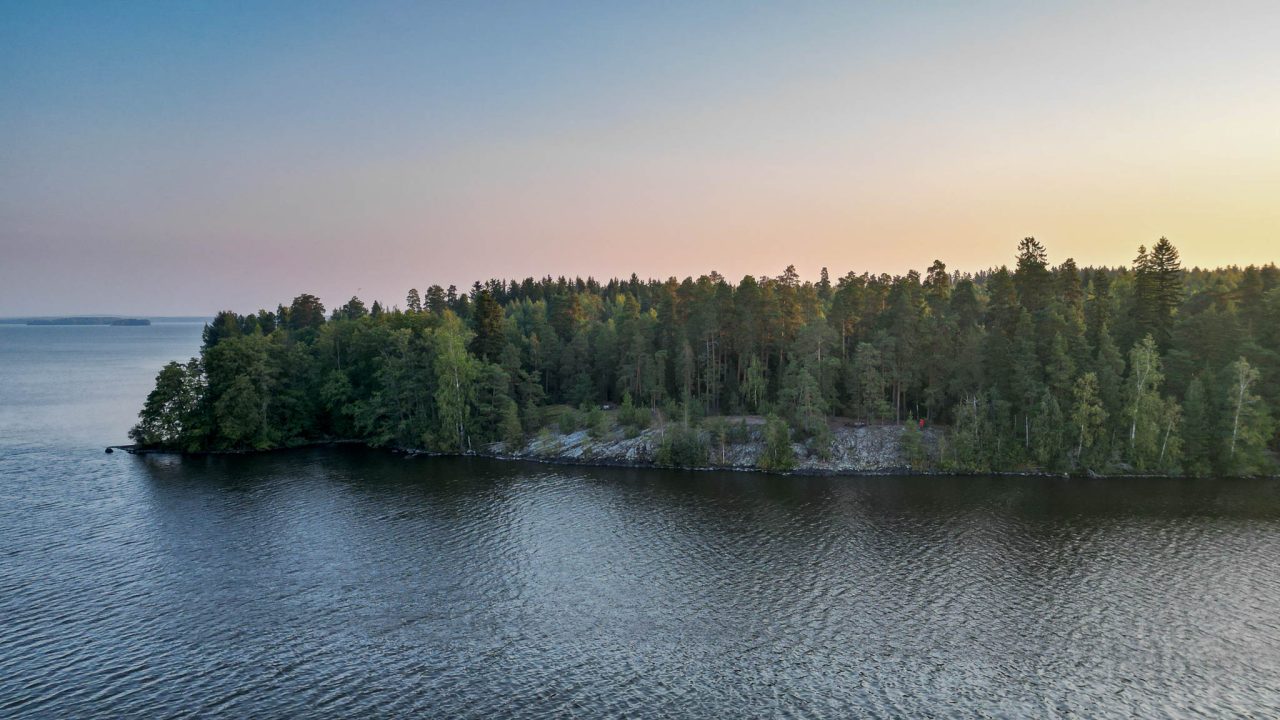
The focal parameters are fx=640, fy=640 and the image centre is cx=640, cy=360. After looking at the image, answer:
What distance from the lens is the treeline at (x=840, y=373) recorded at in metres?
83.9

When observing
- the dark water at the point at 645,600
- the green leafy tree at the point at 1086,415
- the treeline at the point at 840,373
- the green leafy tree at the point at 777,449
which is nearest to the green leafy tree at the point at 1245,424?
the treeline at the point at 840,373

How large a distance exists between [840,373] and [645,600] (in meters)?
64.8

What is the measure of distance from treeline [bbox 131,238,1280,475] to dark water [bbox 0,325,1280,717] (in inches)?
323

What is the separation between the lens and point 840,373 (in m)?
104

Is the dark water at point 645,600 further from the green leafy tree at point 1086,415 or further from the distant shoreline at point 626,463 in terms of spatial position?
the green leafy tree at point 1086,415

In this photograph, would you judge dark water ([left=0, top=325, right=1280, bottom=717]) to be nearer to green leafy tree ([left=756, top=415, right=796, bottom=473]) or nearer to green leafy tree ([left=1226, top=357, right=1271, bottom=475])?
green leafy tree ([left=1226, top=357, right=1271, bottom=475])

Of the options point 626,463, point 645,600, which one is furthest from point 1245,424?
point 645,600

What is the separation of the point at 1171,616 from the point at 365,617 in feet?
192

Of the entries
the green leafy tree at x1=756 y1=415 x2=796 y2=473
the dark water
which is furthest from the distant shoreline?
the dark water

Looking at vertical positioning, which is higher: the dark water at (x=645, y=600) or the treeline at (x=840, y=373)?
the treeline at (x=840, y=373)

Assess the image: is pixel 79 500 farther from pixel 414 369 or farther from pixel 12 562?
pixel 414 369

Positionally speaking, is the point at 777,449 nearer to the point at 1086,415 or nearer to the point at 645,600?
the point at 1086,415

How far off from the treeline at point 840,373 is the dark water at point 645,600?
8196mm

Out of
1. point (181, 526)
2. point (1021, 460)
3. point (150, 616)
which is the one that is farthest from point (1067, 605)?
point (181, 526)
